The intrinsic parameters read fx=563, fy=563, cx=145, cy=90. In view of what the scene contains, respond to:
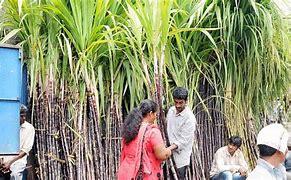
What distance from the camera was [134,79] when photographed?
5.65 meters

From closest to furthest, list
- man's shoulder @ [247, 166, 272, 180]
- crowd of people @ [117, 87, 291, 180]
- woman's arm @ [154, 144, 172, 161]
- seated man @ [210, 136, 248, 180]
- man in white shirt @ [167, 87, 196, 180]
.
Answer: man's shoulder @ [247, 166, 272, 180] → crowd of people @ [117, 87, 291, 180] → woman's arm @ [154, 144, 172, 161] → man in white shirt @ [167, 87, 196, 180] → seated man @ [210, 136, 248, 180]

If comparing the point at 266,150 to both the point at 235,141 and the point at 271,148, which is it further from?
the point at 235,141

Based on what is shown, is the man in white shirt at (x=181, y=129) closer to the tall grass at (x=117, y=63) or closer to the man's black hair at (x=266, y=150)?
the tall grass at (x=117, y=63)

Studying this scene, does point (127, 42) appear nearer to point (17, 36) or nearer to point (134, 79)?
point (134, 79)

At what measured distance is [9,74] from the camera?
4590 millimetres

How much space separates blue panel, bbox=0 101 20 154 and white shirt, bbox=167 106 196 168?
149 centimetres

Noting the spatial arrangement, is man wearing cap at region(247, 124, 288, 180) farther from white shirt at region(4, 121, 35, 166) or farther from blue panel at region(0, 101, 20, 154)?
white shirt at region(4, 121, 35, 166)

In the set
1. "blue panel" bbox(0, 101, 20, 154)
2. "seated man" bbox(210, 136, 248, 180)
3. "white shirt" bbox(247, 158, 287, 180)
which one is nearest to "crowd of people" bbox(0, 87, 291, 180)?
"seated man" bbox(210, 136, 248, 180)

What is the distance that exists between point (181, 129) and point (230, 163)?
111 centimetres

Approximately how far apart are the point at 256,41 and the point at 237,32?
25 centimetres

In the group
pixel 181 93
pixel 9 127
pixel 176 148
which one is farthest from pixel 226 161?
pixel 9 127

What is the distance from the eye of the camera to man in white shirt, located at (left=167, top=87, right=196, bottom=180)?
5156 millimetres

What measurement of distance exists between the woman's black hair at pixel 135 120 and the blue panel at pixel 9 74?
93 centimetres

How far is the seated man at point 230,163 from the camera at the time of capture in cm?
596
